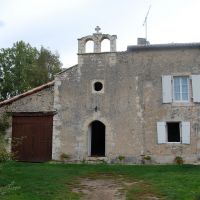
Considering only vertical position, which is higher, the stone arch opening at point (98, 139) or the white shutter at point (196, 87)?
the white shutter at point (196, 87)

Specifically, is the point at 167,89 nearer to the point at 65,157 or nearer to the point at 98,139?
the point at 98,139

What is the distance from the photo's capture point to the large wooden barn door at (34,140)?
19047mm

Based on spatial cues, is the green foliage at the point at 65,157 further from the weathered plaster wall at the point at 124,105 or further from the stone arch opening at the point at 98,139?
the stone arch opening at the point at 98,139

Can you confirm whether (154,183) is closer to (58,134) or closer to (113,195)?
(113,195)

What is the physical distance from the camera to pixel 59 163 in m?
18.1

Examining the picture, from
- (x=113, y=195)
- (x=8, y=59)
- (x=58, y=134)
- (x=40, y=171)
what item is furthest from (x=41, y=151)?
(x=8, y=59)

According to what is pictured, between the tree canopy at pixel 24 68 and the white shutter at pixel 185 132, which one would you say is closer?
the white shutter at pixel 185 132

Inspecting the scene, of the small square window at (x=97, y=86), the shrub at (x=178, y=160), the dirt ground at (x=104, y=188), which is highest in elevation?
the small square window at (x=97, y=86)

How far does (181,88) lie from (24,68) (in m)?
21.4

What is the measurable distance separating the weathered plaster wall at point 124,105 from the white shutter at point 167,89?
9.2 inches

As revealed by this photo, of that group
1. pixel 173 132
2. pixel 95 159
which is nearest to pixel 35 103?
pixel 95 159

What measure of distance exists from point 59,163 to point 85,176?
12.7ft

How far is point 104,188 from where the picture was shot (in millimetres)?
12289

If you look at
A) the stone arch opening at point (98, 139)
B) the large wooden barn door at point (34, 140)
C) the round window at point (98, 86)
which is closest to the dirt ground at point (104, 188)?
the large wooden barn door at point (34, 140)
